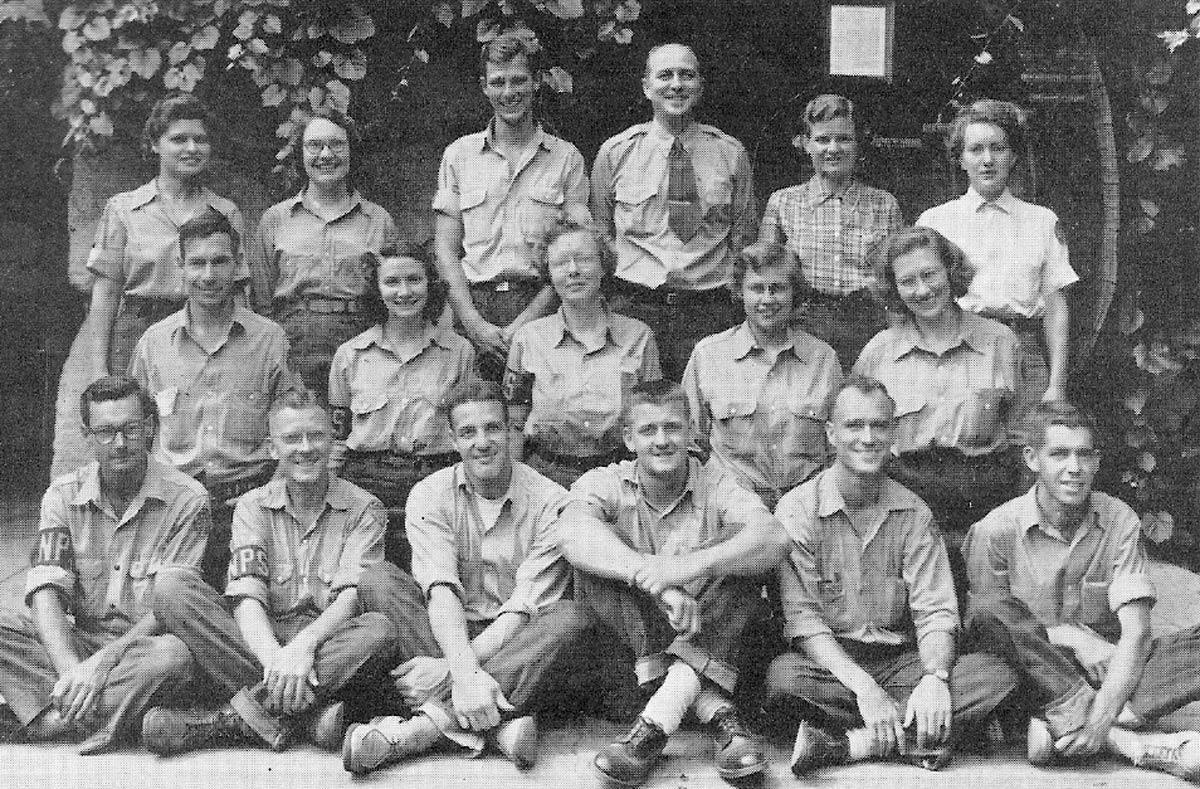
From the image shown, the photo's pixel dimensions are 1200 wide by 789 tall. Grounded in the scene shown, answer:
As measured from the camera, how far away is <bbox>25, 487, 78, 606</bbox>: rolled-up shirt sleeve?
11.4 feet

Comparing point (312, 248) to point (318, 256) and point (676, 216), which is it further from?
point (676, 216)

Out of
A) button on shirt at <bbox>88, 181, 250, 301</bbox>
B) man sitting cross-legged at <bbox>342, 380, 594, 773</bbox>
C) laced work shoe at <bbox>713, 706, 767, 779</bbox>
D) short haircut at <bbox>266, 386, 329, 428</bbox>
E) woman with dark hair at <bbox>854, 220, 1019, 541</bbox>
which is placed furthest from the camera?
button on shirt at <bbox>88, 181, 250, 301</bbox>

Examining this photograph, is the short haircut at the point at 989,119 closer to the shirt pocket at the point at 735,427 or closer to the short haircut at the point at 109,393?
the shirt pocket at the point at 735,427

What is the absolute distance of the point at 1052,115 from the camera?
4.45 meters

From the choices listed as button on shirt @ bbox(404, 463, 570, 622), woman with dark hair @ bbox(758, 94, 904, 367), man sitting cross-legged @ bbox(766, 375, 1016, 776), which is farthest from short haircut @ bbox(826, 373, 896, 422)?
button on shirt @ bbox(404, 463, 570, 622)

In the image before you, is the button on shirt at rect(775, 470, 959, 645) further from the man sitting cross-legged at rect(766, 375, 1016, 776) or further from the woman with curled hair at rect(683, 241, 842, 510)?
the woman with curled hair at rect(683, 241, 842, 510)

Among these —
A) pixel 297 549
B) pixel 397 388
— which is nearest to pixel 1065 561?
pixel 397 388

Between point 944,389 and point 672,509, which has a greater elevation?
point 944,389

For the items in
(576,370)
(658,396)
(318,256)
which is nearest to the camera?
(658,396)

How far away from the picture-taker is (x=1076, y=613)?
11.4 ft

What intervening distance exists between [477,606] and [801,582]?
0.86 meters

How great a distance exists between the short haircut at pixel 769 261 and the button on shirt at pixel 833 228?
0.19 m

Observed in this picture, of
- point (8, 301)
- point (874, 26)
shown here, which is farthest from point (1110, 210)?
point (8, 301)

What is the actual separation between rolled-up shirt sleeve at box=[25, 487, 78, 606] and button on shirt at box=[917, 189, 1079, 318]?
8.61ft
